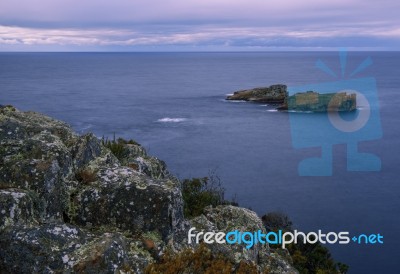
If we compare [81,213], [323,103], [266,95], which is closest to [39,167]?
[81,213]

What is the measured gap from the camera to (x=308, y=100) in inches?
3506

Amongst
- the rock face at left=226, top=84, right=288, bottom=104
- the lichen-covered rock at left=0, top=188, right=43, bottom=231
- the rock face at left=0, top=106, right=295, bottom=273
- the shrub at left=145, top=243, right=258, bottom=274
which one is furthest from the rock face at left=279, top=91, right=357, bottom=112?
the shrub at left=145, top=243, right=258, bottom=274

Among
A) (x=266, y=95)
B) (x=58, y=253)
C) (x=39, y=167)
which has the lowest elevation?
(x=266, y=95)

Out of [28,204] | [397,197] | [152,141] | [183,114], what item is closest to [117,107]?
[183,114]

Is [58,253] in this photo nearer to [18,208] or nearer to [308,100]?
[18,208]

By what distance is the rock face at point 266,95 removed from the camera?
10175 cm

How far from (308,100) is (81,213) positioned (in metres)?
82.8

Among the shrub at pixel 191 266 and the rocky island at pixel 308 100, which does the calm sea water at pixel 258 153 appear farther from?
the shrub at pixel 191 266

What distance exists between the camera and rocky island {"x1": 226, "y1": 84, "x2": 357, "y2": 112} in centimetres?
8650

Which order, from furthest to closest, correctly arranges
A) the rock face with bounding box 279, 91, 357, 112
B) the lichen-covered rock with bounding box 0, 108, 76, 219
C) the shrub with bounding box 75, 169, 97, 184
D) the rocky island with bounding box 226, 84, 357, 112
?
the rocky island with bounding box 226, 84, 357, 112
the rock face with bounding box 279, 91, 357, 112
the shrub with bounding box 75, 169, 97, 184
the lichen-covered rock with bounding box 0, 108, 76, 219

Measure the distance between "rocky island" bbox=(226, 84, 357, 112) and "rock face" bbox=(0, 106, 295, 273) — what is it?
77722 millimetres

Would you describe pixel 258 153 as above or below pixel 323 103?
below

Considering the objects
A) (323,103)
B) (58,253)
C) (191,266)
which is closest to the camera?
(191,266)

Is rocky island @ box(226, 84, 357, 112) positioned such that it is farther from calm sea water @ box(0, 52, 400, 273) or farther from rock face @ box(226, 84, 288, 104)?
calm sea water @ box(0, 52, 400, 273)
